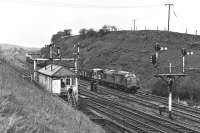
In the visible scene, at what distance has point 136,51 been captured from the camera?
79.6 meters

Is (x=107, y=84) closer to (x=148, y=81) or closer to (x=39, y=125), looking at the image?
(x=148, y=81)

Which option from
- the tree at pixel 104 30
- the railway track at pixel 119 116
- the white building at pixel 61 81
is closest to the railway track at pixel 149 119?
the railway track at pixel 119 116

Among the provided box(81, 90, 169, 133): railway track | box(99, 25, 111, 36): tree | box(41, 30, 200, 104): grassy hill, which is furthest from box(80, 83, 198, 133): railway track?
box(99, 25, 111, 36): tree

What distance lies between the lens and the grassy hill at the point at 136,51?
63.3 metres

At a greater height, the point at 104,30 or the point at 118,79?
the point at 104,30

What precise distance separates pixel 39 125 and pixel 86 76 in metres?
53.8

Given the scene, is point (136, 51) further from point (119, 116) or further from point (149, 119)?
point (149, 119)

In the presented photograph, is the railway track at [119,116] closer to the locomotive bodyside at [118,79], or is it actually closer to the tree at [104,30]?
the locomotive bodyside at [118,79]

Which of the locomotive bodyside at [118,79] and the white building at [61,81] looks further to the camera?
the locomotive bodyside at [118,79]

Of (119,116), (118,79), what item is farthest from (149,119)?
(118,79)

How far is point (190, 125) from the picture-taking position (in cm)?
2664

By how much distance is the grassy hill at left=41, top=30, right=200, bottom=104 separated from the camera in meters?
63.3

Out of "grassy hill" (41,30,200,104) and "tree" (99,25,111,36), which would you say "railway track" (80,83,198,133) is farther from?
"tree" (99,25,111,36)

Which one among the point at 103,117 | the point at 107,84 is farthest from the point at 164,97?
the point at 103,117
